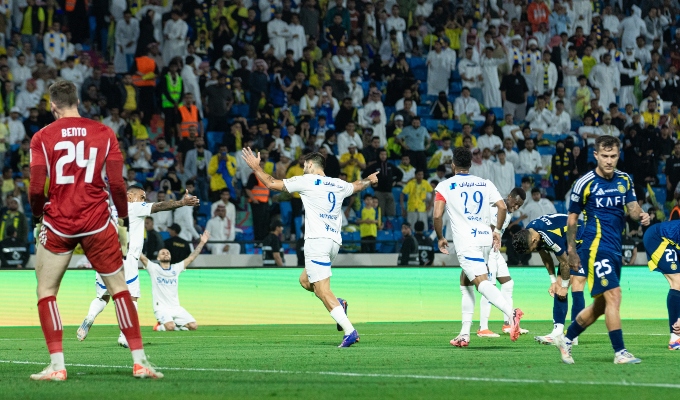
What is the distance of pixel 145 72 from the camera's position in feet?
89.7

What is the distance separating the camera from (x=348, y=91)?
94.3 feet

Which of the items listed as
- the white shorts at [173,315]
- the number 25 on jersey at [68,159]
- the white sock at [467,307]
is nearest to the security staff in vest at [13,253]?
the white shorts at [173,315]

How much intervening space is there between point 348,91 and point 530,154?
16.8 feet

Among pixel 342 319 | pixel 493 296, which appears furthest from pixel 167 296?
pixel 493 296

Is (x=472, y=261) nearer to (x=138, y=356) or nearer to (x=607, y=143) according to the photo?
(x=607, y=143)

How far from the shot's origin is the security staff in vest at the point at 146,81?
27.1 metres

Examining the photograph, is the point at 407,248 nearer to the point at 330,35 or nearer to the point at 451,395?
the point at 330,35

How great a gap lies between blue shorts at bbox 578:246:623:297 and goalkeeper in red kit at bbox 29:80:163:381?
13.5 feet

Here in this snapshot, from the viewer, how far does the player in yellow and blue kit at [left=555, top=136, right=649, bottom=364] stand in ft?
32.4

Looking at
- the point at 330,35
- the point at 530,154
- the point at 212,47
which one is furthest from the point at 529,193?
the point at 212,47

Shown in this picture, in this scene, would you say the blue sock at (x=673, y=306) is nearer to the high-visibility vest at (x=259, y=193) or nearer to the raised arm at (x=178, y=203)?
the raised arm at (x=178, y=203)

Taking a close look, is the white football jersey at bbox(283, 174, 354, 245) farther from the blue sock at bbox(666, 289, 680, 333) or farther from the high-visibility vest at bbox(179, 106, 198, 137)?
the high-visibility vest at bbox(179, 106, 198, 137)

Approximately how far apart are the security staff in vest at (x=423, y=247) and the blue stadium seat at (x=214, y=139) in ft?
18.8

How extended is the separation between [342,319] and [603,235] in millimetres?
4142
